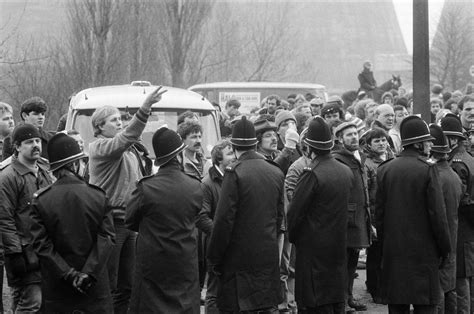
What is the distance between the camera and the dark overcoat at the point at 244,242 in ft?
29.8

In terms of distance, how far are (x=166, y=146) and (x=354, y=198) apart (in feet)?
9.63

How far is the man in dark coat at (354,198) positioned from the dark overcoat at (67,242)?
343 cm

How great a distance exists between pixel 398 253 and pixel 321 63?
1908 inches

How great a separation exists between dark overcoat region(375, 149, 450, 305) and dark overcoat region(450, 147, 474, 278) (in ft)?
3.49

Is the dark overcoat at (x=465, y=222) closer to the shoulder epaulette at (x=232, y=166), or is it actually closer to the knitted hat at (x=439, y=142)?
the knitted hat at (x=439, y=142)

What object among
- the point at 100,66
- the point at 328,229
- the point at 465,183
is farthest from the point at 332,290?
the point at 100,66

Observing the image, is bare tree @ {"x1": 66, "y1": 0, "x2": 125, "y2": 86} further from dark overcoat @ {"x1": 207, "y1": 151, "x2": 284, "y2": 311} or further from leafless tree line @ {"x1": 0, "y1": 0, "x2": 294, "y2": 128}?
dark overcoat @ {"x1": 207, "y1": 151, "x2": 284, "y2": 311}

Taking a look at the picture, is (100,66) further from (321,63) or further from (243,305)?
(321,63)

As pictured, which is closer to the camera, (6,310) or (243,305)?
(243,305)

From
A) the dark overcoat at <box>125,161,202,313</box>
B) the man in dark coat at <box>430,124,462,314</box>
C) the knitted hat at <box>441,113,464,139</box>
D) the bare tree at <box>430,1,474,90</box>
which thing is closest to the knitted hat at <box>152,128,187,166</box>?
the dark overcoat at <box>125,161,202,313</box>

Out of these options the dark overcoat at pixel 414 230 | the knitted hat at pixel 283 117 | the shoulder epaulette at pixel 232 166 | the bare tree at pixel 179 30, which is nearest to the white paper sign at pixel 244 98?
the bare tree at pixel 179 30

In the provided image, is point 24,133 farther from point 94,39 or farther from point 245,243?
point 94,39

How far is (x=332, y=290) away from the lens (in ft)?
31.2

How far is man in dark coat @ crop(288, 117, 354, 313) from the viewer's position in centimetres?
948
